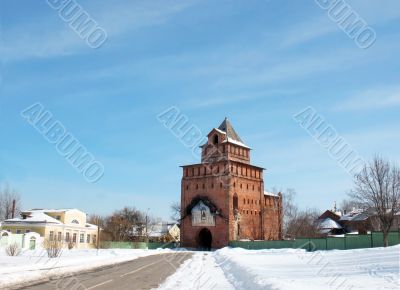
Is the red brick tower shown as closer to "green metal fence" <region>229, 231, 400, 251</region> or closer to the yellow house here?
"green metal fence" <region>229, 231, 400, 251</region>

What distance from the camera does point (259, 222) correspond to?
6028 cm

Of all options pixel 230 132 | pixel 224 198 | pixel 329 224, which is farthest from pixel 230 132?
pixel 329 224

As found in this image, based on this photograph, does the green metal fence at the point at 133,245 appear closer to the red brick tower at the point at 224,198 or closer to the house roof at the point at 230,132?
the red brick tower at the point at 224,198

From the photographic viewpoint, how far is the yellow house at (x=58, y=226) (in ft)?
185

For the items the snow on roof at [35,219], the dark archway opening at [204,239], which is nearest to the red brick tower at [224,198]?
the dark archway opening at [204,239]

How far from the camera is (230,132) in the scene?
63.1 metres

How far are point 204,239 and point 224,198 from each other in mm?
8043

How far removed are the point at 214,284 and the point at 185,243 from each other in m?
45.2

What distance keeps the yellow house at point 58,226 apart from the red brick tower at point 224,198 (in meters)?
16.0

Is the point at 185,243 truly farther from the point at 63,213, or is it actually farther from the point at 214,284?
the point at 214,284

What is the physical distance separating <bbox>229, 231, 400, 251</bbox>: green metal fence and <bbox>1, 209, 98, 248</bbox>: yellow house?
84.1 feet

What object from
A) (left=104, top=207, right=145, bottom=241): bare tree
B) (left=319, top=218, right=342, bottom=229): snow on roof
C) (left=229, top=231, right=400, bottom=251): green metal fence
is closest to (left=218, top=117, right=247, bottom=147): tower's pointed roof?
(left=229, top=231, right=400, bottom=251): green metal fence

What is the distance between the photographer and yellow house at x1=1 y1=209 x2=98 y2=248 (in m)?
56.4

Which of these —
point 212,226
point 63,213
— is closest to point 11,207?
point 63,213
